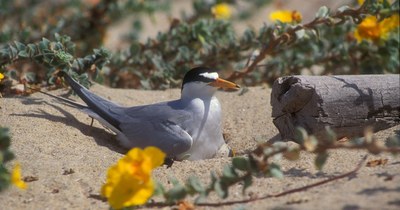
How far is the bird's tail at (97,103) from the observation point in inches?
150

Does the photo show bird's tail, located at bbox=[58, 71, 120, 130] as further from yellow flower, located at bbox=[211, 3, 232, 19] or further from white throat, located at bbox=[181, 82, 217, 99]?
yellow flower, located at bbox=[211, 3, 232, 19]

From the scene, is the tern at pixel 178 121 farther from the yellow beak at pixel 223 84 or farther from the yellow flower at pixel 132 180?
the yellow flower at pixel 132 180

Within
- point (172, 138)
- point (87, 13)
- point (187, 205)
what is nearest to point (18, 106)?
point (172, 138)

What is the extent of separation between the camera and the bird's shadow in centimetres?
383

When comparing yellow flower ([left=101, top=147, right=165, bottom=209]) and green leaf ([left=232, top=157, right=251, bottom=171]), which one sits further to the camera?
green leaf ([left=232, top=157, right=251, bottom=171])

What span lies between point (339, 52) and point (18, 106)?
7.81ft

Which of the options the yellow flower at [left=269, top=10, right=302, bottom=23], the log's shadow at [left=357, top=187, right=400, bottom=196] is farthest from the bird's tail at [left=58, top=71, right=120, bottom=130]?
the log's shadow at [left=357, top=187, right=400, bottom=196]

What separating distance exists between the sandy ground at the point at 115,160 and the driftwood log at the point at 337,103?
12cm

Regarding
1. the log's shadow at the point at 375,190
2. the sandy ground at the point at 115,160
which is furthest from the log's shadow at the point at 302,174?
the log's shadow at the point at 375,190

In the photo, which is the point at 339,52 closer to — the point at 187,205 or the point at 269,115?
the point at 269,115

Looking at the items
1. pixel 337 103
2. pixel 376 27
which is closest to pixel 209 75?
pixel 337 103

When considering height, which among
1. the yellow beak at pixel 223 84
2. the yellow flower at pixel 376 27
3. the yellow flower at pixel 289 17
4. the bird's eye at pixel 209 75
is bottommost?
the yellow beak at pixel 223 84

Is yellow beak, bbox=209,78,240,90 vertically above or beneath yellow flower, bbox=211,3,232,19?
beneath

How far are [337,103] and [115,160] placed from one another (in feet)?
3.91
